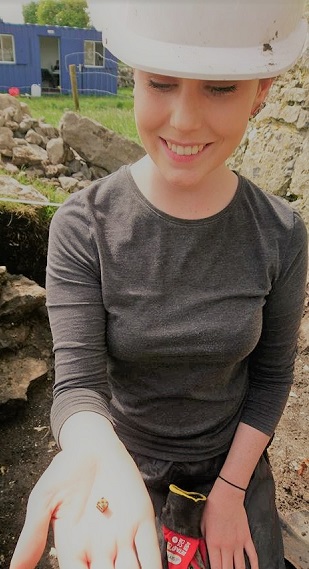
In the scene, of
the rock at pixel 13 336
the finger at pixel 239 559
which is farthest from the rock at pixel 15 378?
the finger at pixel 239 559

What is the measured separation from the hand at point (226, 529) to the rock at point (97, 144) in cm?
225

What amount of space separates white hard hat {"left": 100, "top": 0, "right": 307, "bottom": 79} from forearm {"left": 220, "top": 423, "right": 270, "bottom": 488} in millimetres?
926

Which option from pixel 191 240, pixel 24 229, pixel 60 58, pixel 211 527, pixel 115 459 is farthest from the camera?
pixel 24 229

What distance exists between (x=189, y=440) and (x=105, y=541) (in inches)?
21.3

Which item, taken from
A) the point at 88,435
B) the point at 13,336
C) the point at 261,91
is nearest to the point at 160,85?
the point at 261,91

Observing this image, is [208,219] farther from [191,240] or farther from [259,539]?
[259,539]

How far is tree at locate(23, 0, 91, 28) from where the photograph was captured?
181 cm

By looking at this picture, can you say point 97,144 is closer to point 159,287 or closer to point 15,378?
point 15,378

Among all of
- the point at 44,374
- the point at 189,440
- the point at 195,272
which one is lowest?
the point at 44,374

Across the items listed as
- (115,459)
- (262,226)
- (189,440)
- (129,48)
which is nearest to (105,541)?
(115,459)

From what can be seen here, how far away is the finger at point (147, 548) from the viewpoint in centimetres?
82

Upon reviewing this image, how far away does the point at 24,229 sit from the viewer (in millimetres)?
2729

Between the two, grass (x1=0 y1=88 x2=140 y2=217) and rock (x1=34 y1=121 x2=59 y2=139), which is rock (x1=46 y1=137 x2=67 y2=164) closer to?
rock (x1=34 y1=121 x2=59 y2=139)

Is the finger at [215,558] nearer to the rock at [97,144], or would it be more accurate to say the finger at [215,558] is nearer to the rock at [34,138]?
the rock at [97,144]
